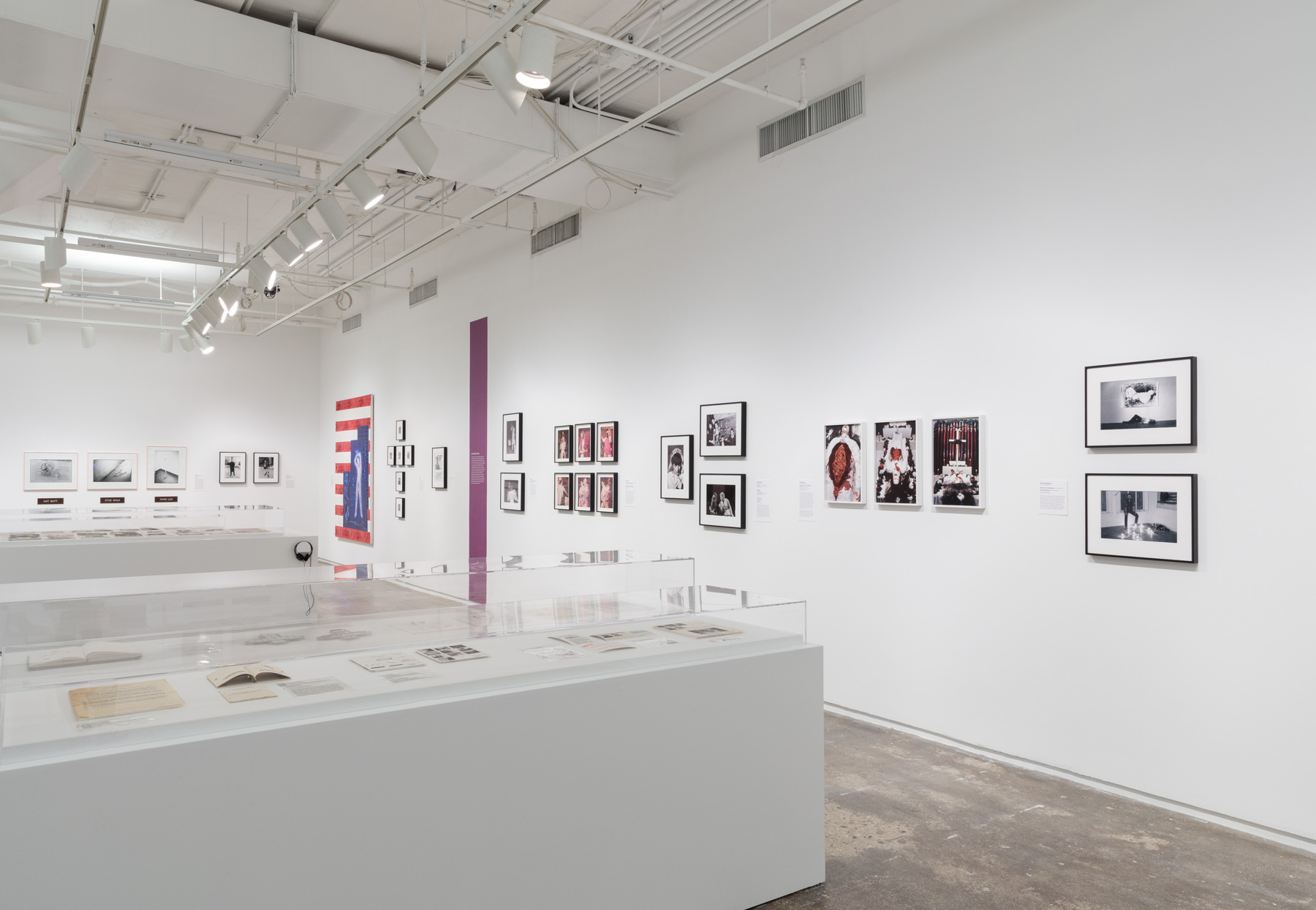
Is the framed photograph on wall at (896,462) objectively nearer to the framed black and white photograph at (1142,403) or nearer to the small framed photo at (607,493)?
the framed black and white photograph at (1142,403)

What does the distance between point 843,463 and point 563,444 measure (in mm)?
3434

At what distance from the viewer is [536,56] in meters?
3.44

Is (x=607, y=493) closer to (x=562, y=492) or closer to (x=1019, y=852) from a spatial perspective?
(x=562, y=492)

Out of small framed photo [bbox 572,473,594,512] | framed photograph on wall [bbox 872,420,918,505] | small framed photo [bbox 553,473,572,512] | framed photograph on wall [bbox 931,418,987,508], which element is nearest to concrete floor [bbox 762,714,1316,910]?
framed photograph on wall [bbox 931,418,987,508]

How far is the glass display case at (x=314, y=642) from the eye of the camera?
2139 mm

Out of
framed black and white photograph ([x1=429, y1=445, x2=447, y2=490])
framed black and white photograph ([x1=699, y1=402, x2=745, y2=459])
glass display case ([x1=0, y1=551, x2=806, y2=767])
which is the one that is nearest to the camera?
glass display case ([x1=0, y1=551, x2=806, y2=767])

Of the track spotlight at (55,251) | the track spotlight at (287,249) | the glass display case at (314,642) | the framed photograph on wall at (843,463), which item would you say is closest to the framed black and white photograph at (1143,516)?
the framed photograph on wall at (843,463)

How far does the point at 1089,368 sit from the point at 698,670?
2.60 m

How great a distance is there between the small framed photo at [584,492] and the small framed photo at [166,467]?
9202 mm

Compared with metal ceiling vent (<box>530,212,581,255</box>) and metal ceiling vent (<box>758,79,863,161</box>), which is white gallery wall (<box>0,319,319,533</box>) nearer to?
metal ceiling vent (<box>530,212,581,255</box>)

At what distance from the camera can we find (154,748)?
6.53ft

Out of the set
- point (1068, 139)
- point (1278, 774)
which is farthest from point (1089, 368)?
point (1278, 774)

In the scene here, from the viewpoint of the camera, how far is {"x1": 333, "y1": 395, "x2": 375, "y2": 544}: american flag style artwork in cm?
1301

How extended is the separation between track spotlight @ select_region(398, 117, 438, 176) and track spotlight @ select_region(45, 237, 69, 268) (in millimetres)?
3841
